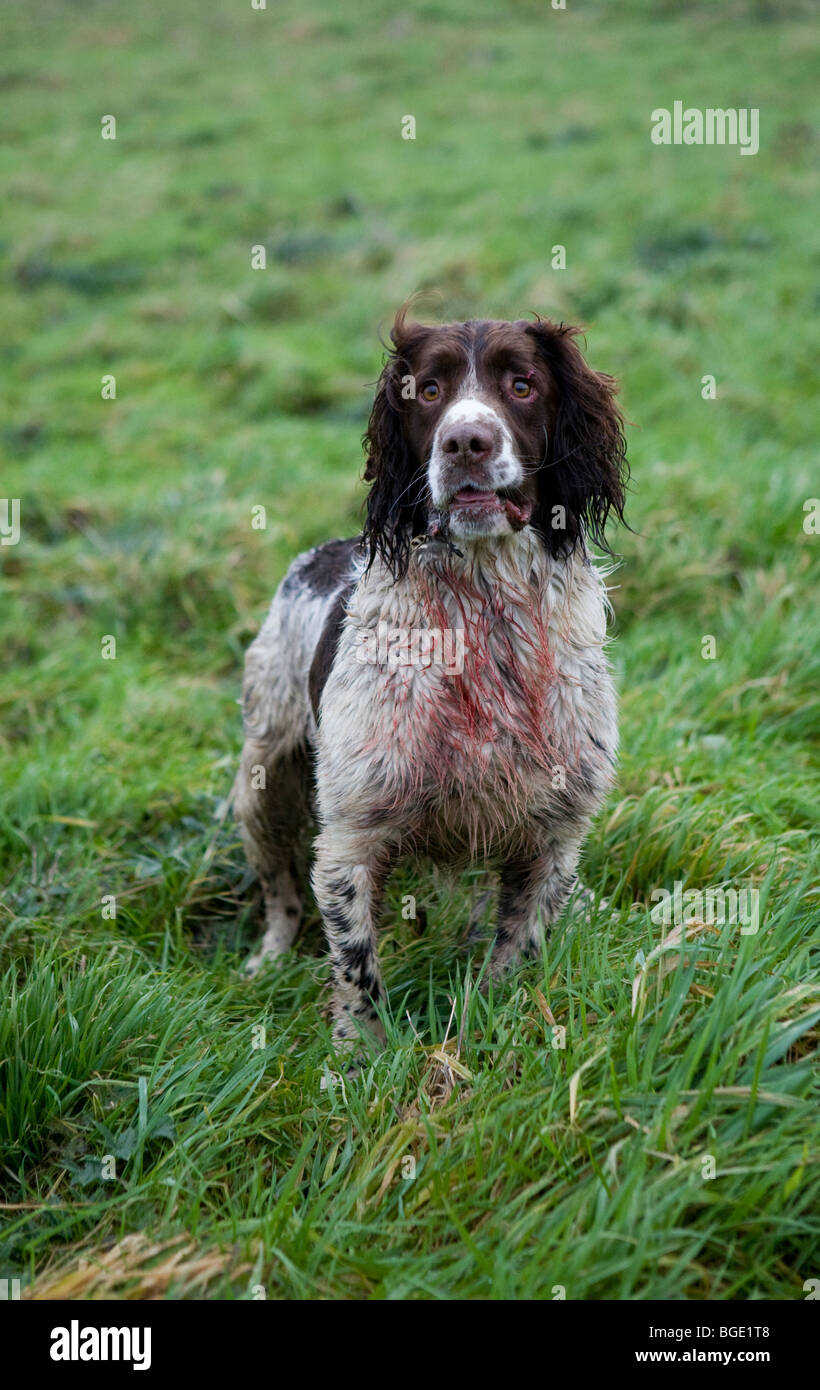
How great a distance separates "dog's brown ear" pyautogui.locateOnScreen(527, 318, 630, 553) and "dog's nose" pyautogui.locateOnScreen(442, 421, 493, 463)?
0.30 metres

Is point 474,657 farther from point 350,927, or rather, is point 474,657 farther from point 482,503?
point 350,927

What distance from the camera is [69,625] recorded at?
5.00 m

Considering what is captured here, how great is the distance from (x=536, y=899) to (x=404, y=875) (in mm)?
571

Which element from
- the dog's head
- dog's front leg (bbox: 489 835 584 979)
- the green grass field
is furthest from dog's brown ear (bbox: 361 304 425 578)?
dog's front leg (bbox: 489 835 584 979)

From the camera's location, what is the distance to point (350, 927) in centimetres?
279

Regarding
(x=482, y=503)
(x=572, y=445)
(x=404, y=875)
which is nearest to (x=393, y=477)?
(x=482, y=503)

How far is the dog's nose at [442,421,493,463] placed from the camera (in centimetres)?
242

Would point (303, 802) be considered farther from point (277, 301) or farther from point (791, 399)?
point (277, 301)

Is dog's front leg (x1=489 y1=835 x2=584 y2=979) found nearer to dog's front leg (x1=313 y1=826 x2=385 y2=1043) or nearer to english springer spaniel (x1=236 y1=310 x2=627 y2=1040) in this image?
english springer spaniel (x1=236 y1=310 x2=627 y2=1040)

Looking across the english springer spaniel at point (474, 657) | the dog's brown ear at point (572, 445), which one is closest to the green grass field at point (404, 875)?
the english springer spaniel at point (474, 657)

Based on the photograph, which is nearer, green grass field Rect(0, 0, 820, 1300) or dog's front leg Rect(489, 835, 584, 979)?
green grass field Rect(0, 0, 820, 1300)

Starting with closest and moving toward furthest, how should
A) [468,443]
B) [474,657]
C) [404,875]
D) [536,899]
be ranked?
[468,443] < [474,657] < [536,899] < [404,875]

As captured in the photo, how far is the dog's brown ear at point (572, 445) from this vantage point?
2.71 metres

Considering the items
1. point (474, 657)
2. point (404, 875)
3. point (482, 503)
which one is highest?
point (482, 503)
